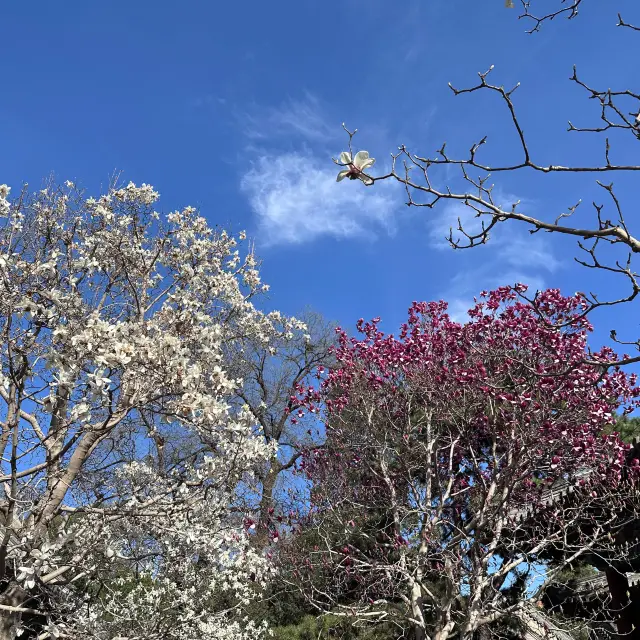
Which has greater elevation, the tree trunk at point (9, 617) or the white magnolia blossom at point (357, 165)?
the white magnolia blossom at point (357, 165)

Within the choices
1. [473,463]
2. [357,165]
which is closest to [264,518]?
[473,463]

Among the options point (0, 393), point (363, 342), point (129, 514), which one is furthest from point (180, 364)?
point (363, 342)

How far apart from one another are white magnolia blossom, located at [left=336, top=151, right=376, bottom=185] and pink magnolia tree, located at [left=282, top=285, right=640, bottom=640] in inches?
213

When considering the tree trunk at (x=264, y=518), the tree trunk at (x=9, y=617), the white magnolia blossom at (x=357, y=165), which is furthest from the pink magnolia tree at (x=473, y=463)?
the white magnolia blossom at (x=357, y=165)

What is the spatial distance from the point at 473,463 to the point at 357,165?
715cm

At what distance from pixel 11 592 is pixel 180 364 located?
9.84 ft

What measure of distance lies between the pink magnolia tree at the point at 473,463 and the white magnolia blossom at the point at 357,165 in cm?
540

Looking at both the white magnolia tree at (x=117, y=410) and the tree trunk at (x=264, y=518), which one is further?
the tree trunk at (x=264, y=518)

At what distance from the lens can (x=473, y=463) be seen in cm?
841

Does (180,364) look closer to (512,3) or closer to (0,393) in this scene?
(0,393)

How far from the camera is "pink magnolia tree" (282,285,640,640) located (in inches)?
297

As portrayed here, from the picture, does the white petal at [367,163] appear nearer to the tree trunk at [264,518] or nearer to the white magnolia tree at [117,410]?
the white magnolia tree at [117,410]

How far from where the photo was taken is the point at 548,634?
7.56 metres

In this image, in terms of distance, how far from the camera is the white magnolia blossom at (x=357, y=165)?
7.54 ft
